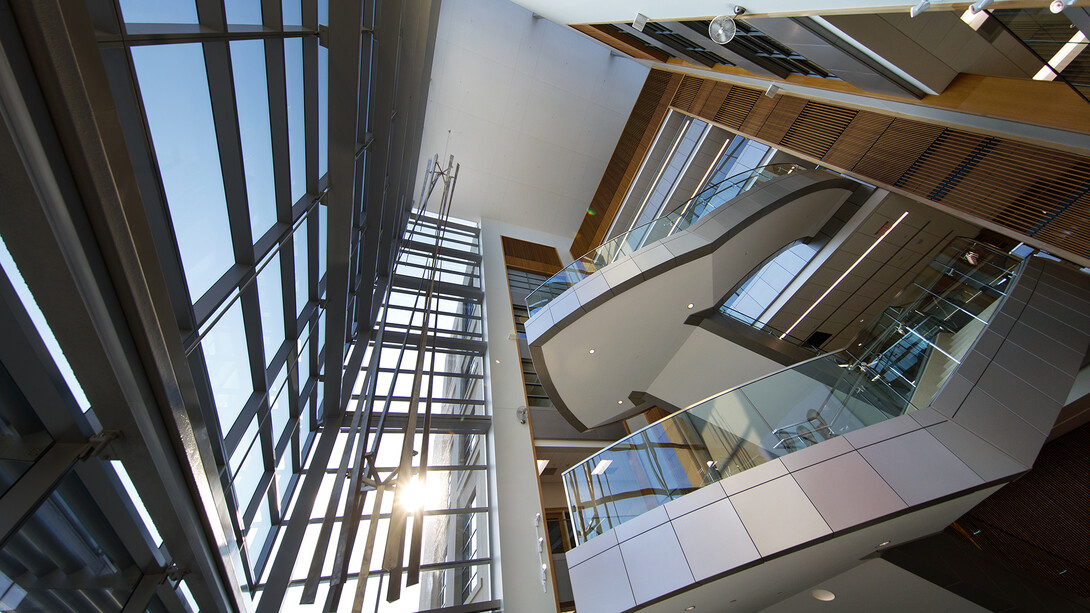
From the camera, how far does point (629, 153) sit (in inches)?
666

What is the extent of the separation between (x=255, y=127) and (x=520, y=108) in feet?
47.6

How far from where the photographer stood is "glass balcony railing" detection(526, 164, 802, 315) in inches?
376

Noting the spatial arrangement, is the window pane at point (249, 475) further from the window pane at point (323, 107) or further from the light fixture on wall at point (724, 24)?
the light fixture on wall at point (724, 24)

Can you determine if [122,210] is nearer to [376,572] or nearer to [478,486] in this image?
[376,572]

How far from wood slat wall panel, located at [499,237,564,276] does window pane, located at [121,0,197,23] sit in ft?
47.8

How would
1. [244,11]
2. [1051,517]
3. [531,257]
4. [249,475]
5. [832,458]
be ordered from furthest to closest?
1. [531,257]
2. [1051,517]
3. [249,475]
4. [832,458]
5. [244,11]

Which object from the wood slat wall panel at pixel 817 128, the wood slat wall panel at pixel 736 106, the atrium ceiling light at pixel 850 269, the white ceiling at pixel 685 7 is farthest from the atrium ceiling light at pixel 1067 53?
the wood slat wall panel at pixel 736 106

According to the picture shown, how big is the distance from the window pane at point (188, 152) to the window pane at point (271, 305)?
0.82 m

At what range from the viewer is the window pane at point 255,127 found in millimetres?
3353

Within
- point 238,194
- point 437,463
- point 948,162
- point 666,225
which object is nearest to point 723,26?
point 948,162

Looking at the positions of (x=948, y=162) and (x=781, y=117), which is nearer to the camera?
(x=948, y=162)

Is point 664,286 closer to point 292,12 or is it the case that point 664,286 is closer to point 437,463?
point 437,463

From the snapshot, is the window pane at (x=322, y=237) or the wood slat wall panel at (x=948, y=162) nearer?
the wood slat wall panel at (x=948, y=162)

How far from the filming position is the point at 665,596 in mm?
4484
